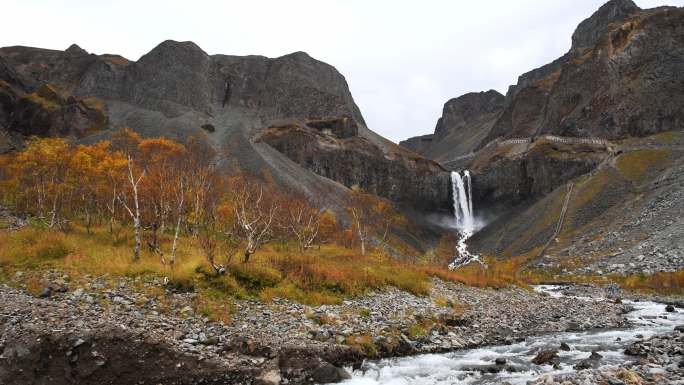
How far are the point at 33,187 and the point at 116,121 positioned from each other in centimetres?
7506

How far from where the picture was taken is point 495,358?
1881 centimetres

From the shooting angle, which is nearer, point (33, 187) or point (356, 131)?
point (33, 187)

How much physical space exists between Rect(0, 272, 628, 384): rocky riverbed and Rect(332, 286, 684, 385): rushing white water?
820 mm

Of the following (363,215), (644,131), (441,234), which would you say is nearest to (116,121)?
(363,215)

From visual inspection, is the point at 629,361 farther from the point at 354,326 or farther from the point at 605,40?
the point at 605,40

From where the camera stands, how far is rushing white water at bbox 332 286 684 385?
16281 mm

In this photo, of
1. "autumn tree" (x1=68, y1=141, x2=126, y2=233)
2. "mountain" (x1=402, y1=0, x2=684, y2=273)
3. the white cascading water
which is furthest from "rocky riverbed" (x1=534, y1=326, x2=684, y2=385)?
the white cascading water

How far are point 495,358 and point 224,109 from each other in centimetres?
14017

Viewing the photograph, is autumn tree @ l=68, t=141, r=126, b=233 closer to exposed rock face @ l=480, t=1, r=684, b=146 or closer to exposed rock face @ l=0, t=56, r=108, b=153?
exposed rock face @ l=0, t=56, r=108, b=153

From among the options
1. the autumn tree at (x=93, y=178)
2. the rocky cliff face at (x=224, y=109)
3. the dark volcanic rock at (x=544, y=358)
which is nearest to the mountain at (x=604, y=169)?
the rocky cliff face at (x=224, y=109)

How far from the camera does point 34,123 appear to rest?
97812 millimetres

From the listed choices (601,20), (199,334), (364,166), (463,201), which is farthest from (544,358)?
(601,20)

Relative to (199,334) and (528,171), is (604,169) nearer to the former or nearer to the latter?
(528,171)

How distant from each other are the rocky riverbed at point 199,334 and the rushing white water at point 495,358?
0.82 metres
